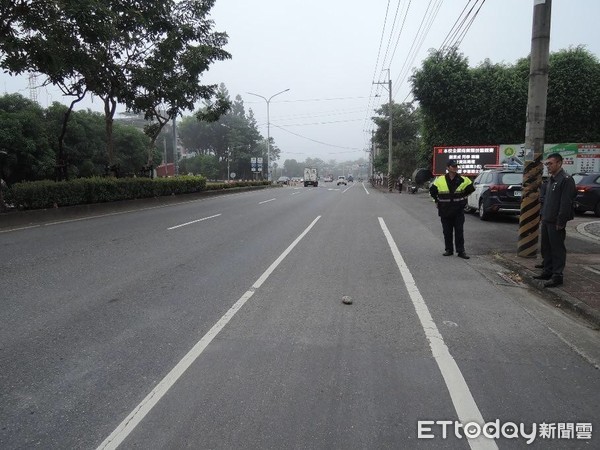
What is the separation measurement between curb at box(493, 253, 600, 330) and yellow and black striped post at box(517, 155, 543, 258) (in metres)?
0.78

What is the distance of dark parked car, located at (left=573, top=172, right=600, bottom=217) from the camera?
14.8 metres

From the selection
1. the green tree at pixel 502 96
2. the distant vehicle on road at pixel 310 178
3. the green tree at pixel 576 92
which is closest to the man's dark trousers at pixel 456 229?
the green tree at pixel 502 96

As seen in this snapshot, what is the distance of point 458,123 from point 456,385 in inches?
1174

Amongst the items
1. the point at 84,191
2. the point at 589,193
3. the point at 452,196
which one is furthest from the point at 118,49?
the point at 589,193

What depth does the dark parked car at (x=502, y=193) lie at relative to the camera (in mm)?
13023

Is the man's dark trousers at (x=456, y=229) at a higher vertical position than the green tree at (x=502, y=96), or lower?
lower

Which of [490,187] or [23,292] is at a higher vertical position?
[490,187]

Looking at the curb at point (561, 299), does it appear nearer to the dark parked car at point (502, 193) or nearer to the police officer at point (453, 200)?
the police officer at point (453, 200)

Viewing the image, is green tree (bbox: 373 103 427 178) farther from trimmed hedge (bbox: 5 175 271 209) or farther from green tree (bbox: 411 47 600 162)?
trimmed hedge (bbox: 5 175 271 209)

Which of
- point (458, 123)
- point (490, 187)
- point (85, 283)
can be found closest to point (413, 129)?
point (458, 123)

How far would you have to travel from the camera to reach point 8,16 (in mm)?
11031

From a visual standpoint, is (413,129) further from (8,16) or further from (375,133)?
(8,16)

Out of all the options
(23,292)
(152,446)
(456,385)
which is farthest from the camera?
(23,292)

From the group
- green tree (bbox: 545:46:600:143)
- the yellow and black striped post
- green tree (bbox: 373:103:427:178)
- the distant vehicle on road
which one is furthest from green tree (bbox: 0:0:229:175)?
the distant vehicle on road
